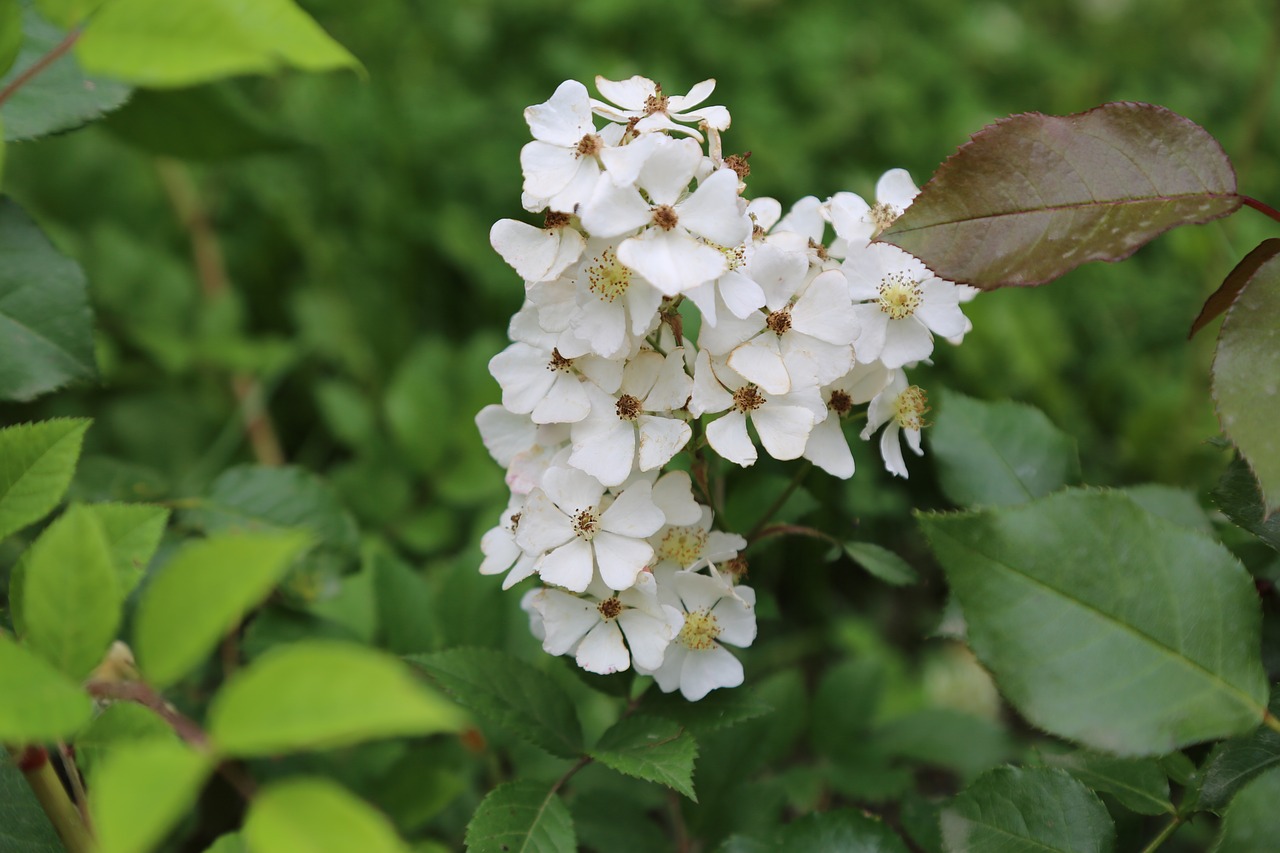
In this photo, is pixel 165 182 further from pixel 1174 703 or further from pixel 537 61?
pixel 1174 703

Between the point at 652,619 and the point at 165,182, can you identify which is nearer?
the point at 652,619

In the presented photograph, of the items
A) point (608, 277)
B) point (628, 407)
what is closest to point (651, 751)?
point (628, 407)

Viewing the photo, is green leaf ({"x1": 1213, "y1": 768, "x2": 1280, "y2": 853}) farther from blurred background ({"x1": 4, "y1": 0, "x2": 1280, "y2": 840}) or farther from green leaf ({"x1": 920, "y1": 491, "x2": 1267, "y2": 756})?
blurred background ({"x1": 4, "y1": 0, "x2": 1280, "y2": 840})

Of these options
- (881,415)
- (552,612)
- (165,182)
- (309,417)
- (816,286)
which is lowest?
(309,417)

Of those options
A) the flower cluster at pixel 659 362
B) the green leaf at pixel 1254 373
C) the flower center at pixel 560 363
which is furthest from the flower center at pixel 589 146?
the green leaf at pixel 1254 373

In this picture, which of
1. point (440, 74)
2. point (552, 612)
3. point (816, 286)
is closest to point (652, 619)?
point (552, 612)

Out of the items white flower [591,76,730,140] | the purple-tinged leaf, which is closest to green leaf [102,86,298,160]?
white flower [591,76,730,140]
